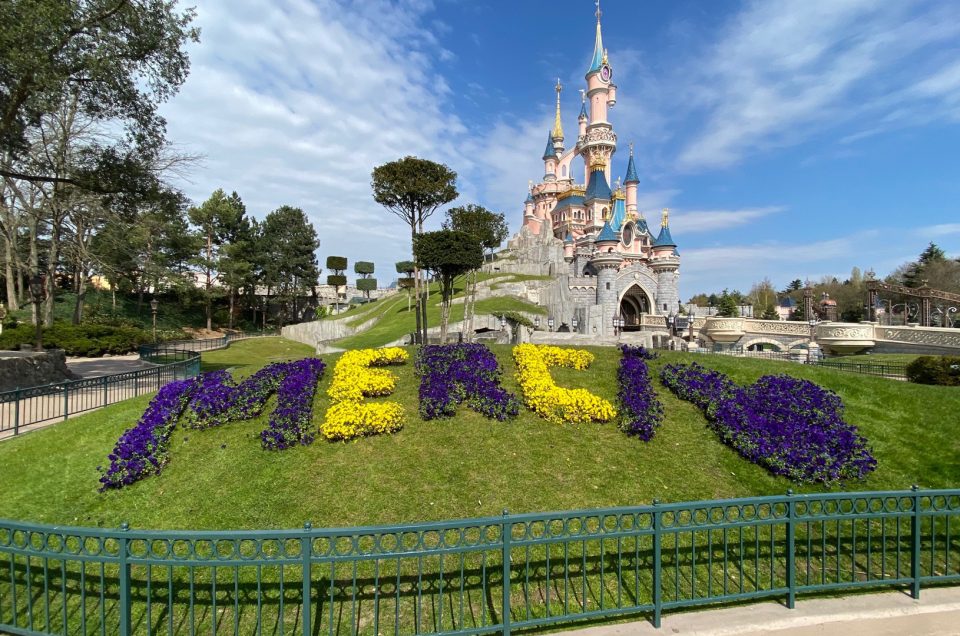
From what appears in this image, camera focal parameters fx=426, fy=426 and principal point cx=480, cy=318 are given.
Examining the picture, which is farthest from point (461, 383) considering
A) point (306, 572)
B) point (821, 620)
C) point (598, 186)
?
point (598, 186)

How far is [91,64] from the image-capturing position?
13.5 meters

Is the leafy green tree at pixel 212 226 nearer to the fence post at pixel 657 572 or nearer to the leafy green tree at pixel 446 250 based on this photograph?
the leafy green tree at pixel 446 250

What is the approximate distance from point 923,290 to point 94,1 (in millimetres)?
54492

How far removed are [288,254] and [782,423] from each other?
57.2 meters

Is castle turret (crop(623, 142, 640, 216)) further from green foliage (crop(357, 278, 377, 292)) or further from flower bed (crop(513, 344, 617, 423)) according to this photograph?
flower bed (crop(513, 344, 617, 423))

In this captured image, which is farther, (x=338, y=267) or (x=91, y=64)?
(x=338, y=267)

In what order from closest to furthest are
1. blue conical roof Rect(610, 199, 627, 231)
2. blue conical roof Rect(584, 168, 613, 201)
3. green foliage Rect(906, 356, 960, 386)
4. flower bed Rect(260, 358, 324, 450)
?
flower bed Rect(260, 358, 324, 450) → green foliage Rect(906, 356, 960, 386) → blue conical roof Rect(610, 199, 627, 231) → blue conical roof Rect(584, 168, 613, 201)

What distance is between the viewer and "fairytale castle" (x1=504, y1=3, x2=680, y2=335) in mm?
45594

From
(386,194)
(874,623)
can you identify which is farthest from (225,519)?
(386,194)

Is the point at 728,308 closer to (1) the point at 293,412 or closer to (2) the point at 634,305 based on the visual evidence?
(2) the point at 634,305

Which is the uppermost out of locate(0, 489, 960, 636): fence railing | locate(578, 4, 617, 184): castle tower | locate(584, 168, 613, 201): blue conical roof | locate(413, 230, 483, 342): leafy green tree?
locate(578, 4, 617, 184): castle tower

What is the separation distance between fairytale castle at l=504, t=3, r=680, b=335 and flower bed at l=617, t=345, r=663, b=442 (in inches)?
992

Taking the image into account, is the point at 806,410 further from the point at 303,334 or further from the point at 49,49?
the point at 303,334

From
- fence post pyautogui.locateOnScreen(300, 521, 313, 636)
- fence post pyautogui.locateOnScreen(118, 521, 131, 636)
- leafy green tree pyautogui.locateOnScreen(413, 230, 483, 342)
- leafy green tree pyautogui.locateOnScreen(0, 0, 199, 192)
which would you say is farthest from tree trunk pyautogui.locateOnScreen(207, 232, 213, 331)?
fence post pyautogui.locateOnScreen(300, 521, 313, 636)
